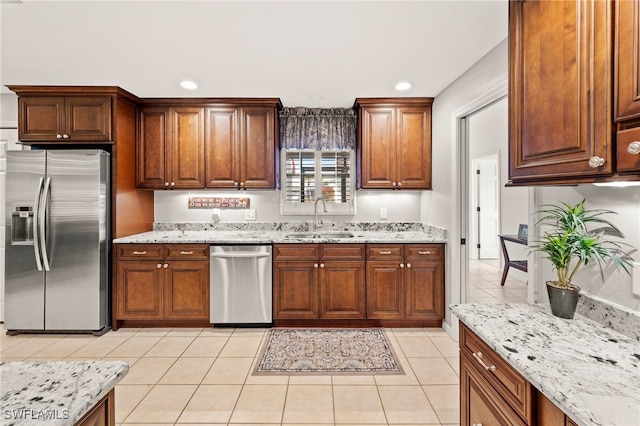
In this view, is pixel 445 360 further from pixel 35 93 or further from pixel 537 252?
pixel 35 93

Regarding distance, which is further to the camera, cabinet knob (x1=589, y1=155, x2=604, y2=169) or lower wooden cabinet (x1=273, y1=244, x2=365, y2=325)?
lower wooden cabinet (x1=273, y1=244, x2=365, y2=325)

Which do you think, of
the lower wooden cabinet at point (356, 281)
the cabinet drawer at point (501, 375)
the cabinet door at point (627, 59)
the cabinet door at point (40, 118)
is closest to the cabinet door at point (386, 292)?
the lower wooden cabinet at point (356, 281)

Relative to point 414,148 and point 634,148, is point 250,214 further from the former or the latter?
point 634,148

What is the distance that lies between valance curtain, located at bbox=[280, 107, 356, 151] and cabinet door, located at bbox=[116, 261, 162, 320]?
6.51ft

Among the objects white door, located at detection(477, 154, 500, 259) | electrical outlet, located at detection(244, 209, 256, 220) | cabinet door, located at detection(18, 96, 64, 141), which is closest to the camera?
cabinet door, located at detection(18, 96, 64, 141)

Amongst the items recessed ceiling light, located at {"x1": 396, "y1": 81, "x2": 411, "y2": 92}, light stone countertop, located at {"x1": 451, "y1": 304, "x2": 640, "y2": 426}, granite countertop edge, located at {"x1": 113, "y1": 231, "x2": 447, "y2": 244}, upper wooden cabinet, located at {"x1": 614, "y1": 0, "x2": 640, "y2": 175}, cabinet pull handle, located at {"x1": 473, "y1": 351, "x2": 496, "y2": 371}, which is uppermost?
recessed ceiling light, located at {"x1": 396, "y1": 81, "x2": 411, "y2": 92}

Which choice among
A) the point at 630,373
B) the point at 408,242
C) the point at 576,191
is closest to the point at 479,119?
the point at 408,242

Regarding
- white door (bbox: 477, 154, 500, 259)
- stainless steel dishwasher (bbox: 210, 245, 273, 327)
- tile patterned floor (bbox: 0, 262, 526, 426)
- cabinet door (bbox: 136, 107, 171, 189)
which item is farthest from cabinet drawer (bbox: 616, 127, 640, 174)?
white door (bbox: 477, 154, 500, 259)

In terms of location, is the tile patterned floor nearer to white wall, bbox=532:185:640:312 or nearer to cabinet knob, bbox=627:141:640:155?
white wall, bbox=532:185:640:312

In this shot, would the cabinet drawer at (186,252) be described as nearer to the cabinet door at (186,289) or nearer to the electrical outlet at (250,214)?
the cabinet door at (186,289)

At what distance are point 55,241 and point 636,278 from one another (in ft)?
13.4

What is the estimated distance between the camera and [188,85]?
299 cm

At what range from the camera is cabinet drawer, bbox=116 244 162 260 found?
310 centimetres

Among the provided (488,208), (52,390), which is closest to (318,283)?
(52,390)
